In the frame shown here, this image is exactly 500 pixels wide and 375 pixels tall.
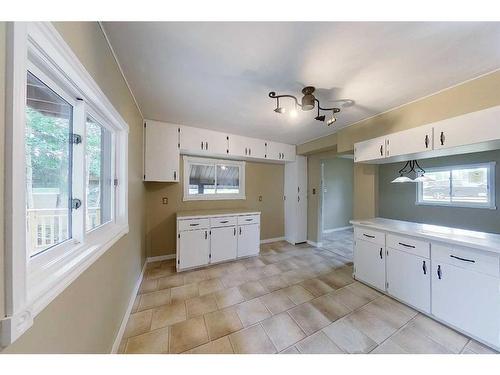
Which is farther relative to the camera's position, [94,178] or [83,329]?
[94,178]

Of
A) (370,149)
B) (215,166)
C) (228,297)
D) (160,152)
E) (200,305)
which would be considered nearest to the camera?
(200,305)

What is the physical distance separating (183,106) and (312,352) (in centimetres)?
279

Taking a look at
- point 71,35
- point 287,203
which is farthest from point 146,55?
point 287,203

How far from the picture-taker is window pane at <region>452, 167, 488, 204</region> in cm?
308

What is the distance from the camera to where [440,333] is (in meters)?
1.61

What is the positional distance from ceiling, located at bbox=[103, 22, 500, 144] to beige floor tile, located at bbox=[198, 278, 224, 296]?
229 cm

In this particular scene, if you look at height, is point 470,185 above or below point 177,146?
below

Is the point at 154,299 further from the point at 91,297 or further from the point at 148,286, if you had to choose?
the point at 91,297

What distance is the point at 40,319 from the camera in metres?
0.64

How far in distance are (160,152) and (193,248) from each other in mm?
1572

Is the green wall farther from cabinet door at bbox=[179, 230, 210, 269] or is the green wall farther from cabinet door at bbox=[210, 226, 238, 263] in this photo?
cabinet door at bbox=[179, 230, 210, 269]

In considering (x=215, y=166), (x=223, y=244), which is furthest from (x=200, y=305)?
(x=215, y=166)

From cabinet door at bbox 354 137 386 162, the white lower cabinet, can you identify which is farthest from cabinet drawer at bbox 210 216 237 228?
cabinet door at bbox 354 137 386 162

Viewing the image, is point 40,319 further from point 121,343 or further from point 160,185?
Answer: point 160,185
